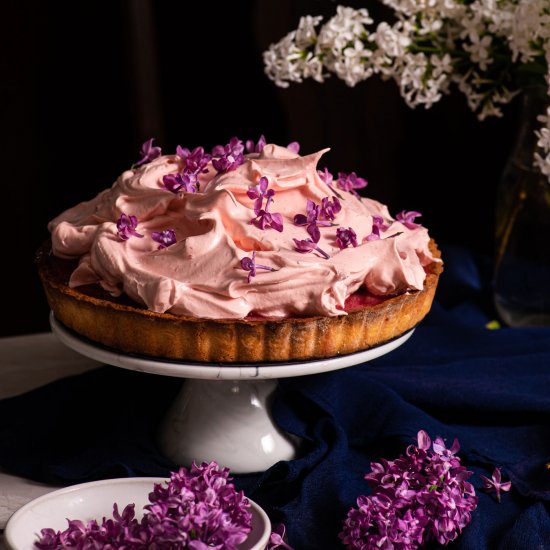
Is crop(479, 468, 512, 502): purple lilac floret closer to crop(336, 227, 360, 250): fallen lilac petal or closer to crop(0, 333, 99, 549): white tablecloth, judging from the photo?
crop(336, 227, 360, 250): fallen lilac petal

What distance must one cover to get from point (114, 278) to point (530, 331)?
3.65 feet

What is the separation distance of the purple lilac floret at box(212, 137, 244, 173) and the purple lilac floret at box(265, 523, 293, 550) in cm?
66

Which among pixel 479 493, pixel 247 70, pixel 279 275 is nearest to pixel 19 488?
pixel 279 275

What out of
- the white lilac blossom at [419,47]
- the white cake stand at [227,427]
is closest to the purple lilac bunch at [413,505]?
the white cake stand at [227,427]

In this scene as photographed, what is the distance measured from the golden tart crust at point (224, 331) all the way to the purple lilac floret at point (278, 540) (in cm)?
27

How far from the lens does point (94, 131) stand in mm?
3734

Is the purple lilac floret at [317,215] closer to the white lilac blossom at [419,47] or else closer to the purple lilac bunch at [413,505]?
the purple lilac bunch at [413,505]

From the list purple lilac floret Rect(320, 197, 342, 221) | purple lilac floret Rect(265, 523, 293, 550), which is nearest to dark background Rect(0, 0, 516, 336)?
purple lilac floret Rect(320, 197, 342, 221)

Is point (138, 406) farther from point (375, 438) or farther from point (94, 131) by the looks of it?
point (94, 131)

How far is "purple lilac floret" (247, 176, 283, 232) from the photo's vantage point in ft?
5.67

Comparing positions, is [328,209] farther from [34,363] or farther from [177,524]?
[34,363]

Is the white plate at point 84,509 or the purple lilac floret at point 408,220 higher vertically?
the purple lilac floret at point 408,220

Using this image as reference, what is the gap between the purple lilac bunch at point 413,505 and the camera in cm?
153

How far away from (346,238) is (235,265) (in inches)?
8.6
